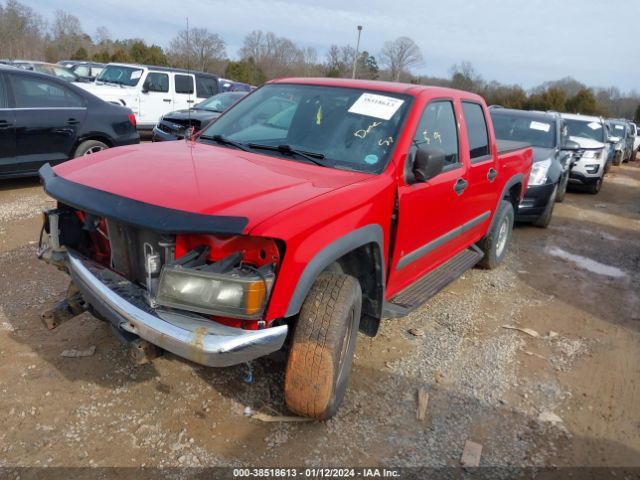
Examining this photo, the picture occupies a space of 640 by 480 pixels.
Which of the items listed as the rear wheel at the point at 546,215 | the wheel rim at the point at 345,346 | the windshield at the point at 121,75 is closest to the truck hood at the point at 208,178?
the wheel rim at the point at 345,346

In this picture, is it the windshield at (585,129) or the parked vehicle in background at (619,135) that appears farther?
the parked vehicle in background at (619,135)

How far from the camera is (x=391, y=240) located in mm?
3242

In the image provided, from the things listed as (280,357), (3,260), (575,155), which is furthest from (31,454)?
(575,155)

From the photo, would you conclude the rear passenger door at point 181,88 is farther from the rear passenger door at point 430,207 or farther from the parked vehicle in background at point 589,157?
the rear passenger door at point 430,207

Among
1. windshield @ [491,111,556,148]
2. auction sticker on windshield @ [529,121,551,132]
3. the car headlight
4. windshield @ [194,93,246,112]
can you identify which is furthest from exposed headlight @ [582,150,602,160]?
windshield @ [194,93,246,112]

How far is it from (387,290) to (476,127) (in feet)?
6.74

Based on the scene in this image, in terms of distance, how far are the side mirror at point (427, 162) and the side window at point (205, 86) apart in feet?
38.5

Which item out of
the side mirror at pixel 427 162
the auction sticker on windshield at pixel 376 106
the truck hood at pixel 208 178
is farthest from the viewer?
the auction sticker on windshield at pixel 376 106

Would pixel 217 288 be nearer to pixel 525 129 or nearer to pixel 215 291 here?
pixel 215 291

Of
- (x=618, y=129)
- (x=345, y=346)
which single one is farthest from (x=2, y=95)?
(x=618, y=129)

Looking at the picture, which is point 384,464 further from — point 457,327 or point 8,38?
point 8,38

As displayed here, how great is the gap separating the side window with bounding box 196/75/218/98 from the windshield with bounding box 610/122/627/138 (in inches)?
602

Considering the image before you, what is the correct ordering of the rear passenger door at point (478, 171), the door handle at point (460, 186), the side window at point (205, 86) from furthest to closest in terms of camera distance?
the side window at point (205, 86), the rear passenger door at point (478, 171), the door handle at point (460, 186)

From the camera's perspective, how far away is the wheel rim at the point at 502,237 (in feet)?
19.2
